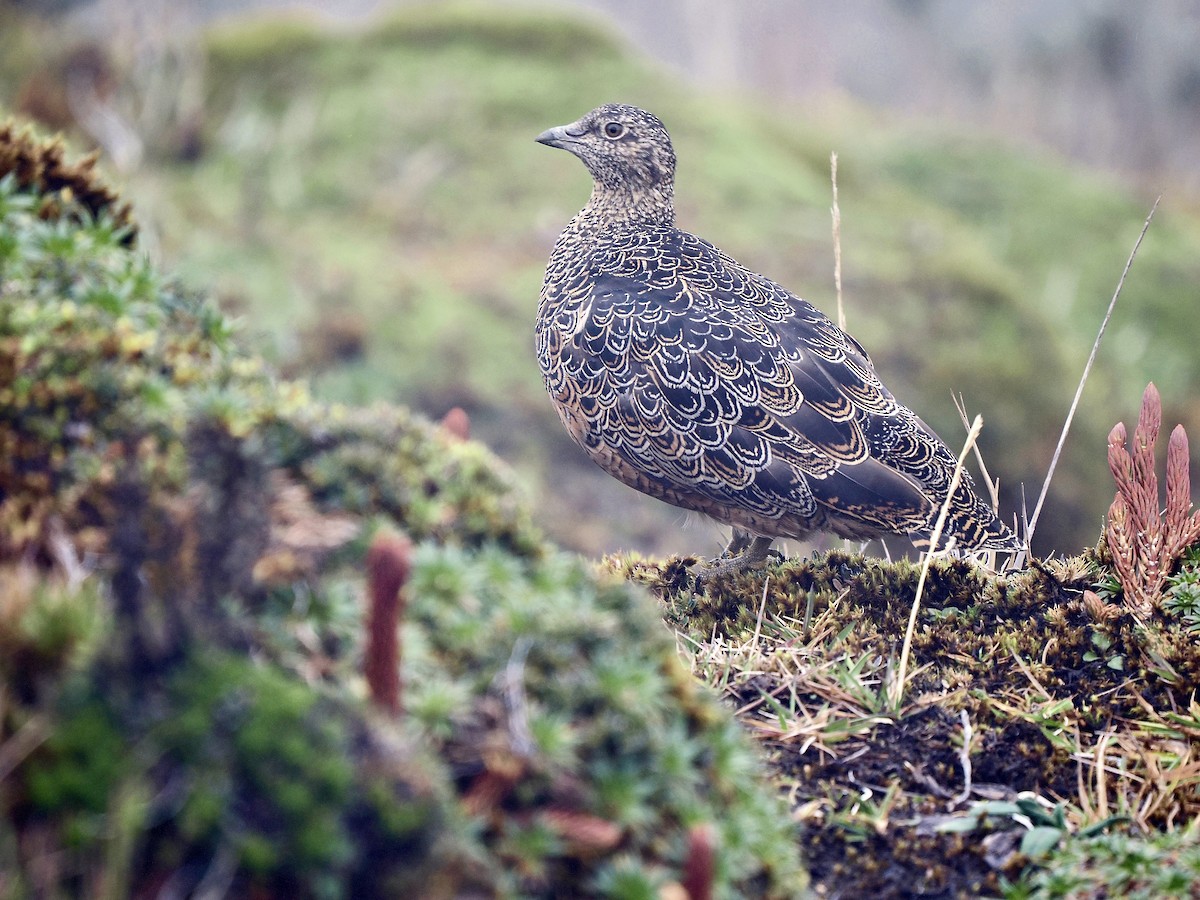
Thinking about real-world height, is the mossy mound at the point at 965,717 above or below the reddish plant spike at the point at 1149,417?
below

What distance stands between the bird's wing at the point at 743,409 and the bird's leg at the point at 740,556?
363mm

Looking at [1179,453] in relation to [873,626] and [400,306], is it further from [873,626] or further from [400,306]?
[400,306]

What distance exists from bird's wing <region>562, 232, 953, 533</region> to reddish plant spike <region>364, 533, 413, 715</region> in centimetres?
287

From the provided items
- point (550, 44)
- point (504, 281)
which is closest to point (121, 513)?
point (504, 281)

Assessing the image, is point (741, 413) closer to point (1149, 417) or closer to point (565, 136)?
point (1149, 417)

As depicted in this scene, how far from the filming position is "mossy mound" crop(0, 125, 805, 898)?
1.90 m

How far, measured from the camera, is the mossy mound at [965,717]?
10.1 feet

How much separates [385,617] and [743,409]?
3052mm

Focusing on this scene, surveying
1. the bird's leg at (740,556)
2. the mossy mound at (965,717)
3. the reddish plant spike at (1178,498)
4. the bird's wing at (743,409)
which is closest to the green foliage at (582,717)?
the mossy mound at (965,717)

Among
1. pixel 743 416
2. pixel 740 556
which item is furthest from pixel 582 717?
pixel 740 556

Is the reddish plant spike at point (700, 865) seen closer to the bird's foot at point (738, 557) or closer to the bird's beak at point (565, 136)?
the bird's foot at point (738, 557)

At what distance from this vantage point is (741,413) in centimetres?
480

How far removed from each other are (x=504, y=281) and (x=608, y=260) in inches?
165

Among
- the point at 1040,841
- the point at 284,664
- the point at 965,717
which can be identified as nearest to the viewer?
the point at 284,664
